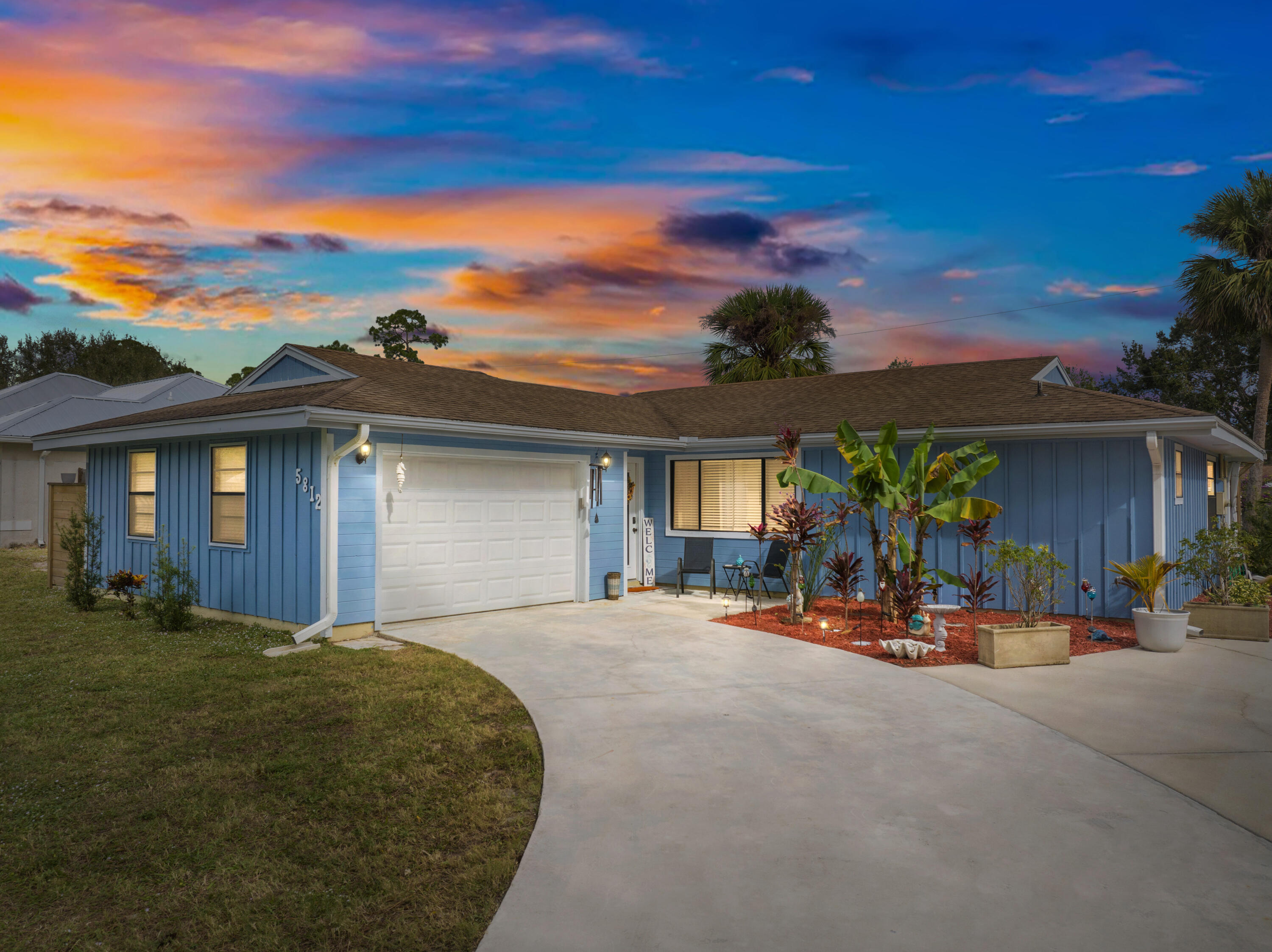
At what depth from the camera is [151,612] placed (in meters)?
9.48

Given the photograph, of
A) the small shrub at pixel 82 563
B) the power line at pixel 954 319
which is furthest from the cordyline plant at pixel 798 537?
the power line at pixel 954 319

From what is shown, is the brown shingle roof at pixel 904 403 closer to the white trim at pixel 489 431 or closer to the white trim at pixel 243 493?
the white trim at pixel 489 431

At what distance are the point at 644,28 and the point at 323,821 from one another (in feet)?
37.0

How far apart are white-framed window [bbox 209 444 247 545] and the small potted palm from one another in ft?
36.5

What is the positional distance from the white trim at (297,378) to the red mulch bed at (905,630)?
6.66m

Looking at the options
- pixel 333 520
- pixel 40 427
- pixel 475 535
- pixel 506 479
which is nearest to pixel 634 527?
pixel 506 479

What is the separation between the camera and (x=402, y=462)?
9.59 m

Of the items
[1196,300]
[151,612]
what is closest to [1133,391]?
[1196,300]

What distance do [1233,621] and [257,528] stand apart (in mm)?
12409

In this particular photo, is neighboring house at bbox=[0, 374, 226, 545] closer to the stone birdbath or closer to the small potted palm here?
the stone birdbath

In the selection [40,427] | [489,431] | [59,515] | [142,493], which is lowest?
[59,515]

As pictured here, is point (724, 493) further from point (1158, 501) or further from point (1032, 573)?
point (1158, 501)

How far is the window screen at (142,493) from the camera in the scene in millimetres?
11758

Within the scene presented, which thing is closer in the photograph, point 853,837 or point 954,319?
point 853,837
